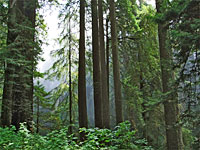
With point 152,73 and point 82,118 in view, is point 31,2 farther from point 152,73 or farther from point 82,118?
point 152,73

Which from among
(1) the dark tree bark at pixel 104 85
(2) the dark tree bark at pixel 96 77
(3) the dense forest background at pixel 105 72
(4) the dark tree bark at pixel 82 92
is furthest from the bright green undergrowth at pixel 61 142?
(1) the dark tree bark at pixel 104 85

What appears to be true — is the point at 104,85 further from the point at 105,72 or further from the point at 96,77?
the point at 96,77

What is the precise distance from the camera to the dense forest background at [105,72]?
169 inches

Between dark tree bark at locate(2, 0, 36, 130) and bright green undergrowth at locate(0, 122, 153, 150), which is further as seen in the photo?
dark tree bark at locate(2, 0, 36, 130)

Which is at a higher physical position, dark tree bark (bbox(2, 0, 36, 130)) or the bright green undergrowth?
dark tree bark (bbox(2, 0, 36, 130))

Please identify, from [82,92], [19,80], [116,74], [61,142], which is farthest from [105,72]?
[61,142]

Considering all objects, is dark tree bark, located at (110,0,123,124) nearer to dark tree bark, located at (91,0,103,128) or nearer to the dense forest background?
the dense forest background

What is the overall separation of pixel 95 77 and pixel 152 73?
4.94m

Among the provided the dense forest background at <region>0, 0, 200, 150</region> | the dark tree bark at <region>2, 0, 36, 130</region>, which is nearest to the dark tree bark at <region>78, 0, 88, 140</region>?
the dense forest background at <region>0, 0, 200, 150</region>

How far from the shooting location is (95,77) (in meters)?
9.02

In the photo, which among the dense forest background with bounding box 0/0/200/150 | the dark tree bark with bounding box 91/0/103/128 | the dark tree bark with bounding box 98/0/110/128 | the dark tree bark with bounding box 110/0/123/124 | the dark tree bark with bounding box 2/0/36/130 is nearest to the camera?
the dense forest background with bounding box 0/0/200/150

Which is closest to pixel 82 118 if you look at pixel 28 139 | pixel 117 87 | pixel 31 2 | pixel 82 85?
pixel 82 85

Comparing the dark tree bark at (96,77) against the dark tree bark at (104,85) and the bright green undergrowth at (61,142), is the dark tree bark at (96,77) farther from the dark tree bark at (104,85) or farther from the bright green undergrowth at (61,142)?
the bright green undergrowth at (61,142)

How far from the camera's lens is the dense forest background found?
14.1 ft
